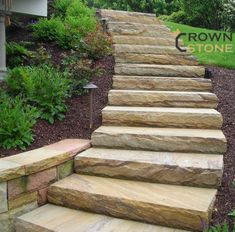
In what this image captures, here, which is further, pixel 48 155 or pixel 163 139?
pixel 163 139

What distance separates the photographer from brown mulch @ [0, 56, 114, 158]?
11.4 feet

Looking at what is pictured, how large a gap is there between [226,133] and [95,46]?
2446 mm

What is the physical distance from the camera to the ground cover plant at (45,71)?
10.7ft

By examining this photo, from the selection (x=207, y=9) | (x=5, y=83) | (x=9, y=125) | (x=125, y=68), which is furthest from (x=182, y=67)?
(x=207, y=9)

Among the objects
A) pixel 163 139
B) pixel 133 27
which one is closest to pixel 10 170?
pixel 163 139

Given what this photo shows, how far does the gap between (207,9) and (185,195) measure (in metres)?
8.69

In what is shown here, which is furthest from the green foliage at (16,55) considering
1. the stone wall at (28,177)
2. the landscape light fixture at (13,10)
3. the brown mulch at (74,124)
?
the stone wall at (28,177)

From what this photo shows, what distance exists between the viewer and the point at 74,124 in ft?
12.5

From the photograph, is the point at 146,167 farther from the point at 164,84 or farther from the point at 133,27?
the point at 133,27

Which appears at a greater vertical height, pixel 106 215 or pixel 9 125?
pixel 9 125

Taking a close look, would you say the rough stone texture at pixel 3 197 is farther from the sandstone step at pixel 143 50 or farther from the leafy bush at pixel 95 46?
the sandstone step at pixel 143 50

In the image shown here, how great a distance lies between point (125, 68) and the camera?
16.3 ft

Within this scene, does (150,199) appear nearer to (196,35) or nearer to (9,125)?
(9,125)

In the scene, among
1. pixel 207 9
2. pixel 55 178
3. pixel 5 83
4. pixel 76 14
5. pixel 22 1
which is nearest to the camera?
pixel 55 178
